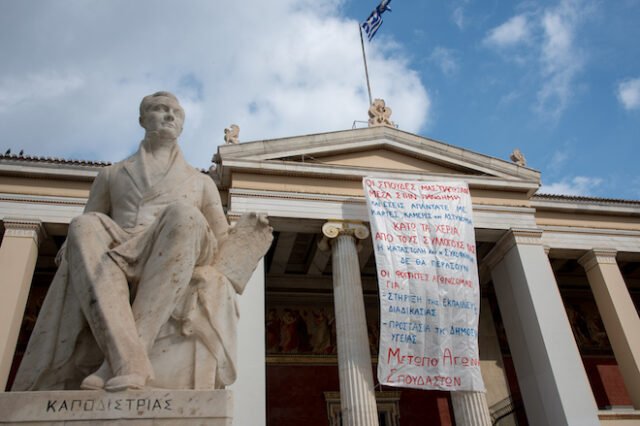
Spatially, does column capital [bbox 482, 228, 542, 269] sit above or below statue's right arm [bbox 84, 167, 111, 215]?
above

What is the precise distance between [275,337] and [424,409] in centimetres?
474

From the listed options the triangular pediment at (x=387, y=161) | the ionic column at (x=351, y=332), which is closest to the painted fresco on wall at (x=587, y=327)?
the triangular pediment at (x=387, y=161)

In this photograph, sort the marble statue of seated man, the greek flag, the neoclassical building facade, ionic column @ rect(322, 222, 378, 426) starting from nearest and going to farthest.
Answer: the marble statue of seated man, ionic column @ rect(322, 222, 378, 426), the neoclassical building facade, the greek flag

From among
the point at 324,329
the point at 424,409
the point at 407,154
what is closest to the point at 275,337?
the point at 324,329

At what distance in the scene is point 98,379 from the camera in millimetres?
2340

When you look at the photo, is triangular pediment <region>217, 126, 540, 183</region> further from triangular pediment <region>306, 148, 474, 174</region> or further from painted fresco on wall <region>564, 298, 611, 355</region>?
painted fresco on wall <region>564, 298, 611, 355</region>

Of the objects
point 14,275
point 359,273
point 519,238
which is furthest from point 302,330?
point 14,275

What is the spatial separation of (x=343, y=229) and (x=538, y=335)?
16.2 feet

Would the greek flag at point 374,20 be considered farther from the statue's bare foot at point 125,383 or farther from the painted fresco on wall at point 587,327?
the statue's bare foot at point 125,383

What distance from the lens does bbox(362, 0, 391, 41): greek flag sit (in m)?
19.1

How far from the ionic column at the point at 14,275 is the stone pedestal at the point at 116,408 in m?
9.14

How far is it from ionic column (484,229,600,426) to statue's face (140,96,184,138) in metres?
10.8

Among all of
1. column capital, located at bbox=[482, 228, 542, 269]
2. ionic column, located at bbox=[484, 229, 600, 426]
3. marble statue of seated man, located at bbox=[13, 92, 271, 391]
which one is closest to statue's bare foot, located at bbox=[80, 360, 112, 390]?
marble statue of seated man, located at bbox=[13, 92, 271, 391]

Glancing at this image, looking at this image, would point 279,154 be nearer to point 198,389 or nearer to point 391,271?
point 391,271
